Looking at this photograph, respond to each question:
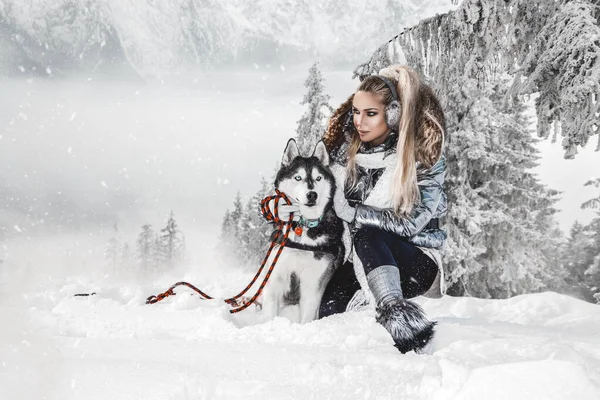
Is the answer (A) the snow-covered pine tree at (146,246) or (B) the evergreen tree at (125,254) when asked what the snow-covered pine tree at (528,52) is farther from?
(B) the evergreen tree at (125,254)

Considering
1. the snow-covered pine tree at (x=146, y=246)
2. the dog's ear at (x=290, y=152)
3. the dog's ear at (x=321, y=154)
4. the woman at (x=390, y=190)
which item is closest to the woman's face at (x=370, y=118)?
the woman at (x=390, y=190)

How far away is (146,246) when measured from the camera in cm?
5394

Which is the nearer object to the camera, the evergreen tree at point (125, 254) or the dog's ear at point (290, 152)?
the dog's ear at point (290, 152)

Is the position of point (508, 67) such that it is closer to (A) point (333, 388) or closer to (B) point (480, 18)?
(B) point (480, 18)

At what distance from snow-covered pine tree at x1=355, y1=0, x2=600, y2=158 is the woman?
2.52 m

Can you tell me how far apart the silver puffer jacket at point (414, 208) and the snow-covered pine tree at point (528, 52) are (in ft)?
8.94

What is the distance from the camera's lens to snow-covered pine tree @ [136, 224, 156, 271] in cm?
5328

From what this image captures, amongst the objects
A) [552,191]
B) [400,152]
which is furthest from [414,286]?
[552,191]

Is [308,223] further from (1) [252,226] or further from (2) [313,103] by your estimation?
(1) [252,226]

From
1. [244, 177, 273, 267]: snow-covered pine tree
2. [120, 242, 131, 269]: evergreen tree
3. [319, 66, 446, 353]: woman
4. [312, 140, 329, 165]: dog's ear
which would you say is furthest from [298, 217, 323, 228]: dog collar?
[120, 242, 131, 269]: evergreen tree

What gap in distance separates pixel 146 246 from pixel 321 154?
176 ft

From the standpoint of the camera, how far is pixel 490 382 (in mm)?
1714

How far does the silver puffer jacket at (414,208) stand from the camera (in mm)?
3340

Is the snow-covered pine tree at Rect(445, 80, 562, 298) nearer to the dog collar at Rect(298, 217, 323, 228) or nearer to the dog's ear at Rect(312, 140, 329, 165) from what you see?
the dog's ear at Rect(312, 140, 329, 165)
